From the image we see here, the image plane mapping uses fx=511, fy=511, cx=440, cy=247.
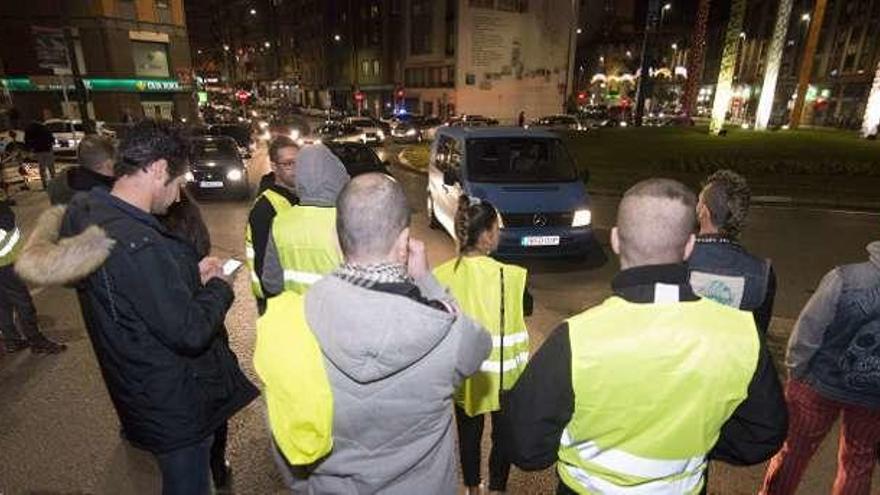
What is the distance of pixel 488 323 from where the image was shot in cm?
299

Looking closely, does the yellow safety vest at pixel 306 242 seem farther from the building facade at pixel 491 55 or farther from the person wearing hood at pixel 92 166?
the building facade at pixel 491 55

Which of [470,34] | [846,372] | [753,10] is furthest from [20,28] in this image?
[753,10]

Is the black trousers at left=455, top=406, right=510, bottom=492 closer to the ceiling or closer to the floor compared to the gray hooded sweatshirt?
closer to the floor

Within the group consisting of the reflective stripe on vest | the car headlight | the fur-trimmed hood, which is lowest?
the car headlight

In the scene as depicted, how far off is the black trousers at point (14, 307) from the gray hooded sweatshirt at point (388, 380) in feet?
15.9

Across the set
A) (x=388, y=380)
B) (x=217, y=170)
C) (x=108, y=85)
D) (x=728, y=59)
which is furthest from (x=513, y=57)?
(x=388, y=380)

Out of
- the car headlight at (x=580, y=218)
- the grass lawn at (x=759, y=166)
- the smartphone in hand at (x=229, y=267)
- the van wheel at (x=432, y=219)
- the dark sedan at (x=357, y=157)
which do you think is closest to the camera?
the smartphone in hand at (x=229, y=267)

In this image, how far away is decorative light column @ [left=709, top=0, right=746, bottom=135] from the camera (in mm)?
30031

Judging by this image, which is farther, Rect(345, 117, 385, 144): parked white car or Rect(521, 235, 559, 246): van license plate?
Rect(345, 117, 385, 144): parked white car

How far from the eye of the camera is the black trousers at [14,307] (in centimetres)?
497

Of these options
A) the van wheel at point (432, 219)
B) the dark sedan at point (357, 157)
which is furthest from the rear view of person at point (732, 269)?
the dark sedan at point (357, 157)

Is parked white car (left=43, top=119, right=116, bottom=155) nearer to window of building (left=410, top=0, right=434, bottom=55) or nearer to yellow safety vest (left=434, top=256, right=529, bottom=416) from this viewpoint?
yellow safety vest (left=434, top=256, right=529, bottom=416)

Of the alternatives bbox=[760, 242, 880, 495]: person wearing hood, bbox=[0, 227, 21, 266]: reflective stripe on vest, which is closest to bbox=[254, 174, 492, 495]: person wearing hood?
bbox=[760, 242, 880, 495]: person wearing hood

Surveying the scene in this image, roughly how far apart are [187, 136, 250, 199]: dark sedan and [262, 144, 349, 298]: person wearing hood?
10.6 meters
